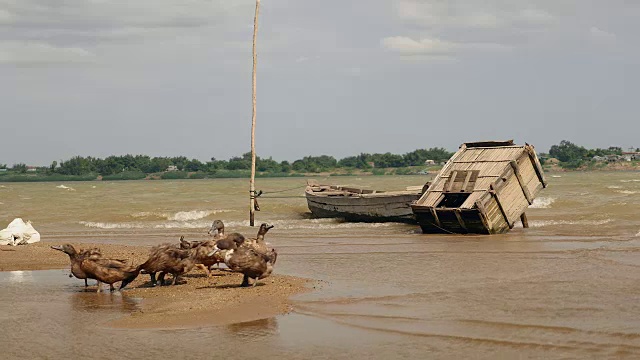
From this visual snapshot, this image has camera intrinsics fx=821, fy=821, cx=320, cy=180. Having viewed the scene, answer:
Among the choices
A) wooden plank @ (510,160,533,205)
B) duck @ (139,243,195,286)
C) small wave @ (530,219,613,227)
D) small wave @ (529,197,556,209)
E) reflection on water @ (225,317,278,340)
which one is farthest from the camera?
small wave @ (529,197,556,209)

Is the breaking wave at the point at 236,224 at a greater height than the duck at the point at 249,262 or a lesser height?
lesser

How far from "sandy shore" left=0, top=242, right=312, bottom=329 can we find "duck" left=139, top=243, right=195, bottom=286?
0.27m

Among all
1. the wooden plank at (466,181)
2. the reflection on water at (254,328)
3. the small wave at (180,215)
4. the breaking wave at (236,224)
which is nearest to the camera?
the reflection on water at (254,328)

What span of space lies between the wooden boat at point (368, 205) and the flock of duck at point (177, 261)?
12886 millimetres

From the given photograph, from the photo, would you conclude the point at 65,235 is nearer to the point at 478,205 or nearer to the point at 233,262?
the point at 478,205

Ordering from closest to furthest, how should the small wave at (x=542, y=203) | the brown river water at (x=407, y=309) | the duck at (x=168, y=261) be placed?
the brown river water at (x=407, y=309), the duck at (x=168, y=261), the small wave at (x=542, y=203)

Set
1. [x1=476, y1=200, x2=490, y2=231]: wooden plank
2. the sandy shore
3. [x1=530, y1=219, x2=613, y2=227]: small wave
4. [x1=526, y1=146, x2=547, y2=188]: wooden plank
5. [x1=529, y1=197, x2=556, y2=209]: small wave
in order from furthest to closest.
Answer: [x1=529, y1=197, x2=556, y2=209]: small wave → [x1=530, y1=219, x2=613, y2=227]: small wave → [x1=526, y1=146, x2=547, y2=188]: wooden plank → [x1=476, y1=200, x2=490, y2=231]: wooden plank → the sandy shore

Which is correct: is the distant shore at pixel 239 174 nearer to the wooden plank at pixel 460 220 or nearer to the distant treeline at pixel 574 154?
the distant treeline at pixel 574 154

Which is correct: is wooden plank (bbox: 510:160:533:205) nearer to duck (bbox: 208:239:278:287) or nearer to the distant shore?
duck (bbox: 208:239:278:287)

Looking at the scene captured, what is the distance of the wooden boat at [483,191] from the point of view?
21.8m

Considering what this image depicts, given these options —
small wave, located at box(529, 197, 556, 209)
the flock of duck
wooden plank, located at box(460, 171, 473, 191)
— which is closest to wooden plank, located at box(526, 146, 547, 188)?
wooden plank, located at box(460, 171, 473, 191)

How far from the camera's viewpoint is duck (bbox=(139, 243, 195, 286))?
1266 centimetres

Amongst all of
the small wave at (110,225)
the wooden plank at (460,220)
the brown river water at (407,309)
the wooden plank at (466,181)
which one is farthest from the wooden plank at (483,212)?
the small wave at (110,225)

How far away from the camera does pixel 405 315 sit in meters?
10.4
